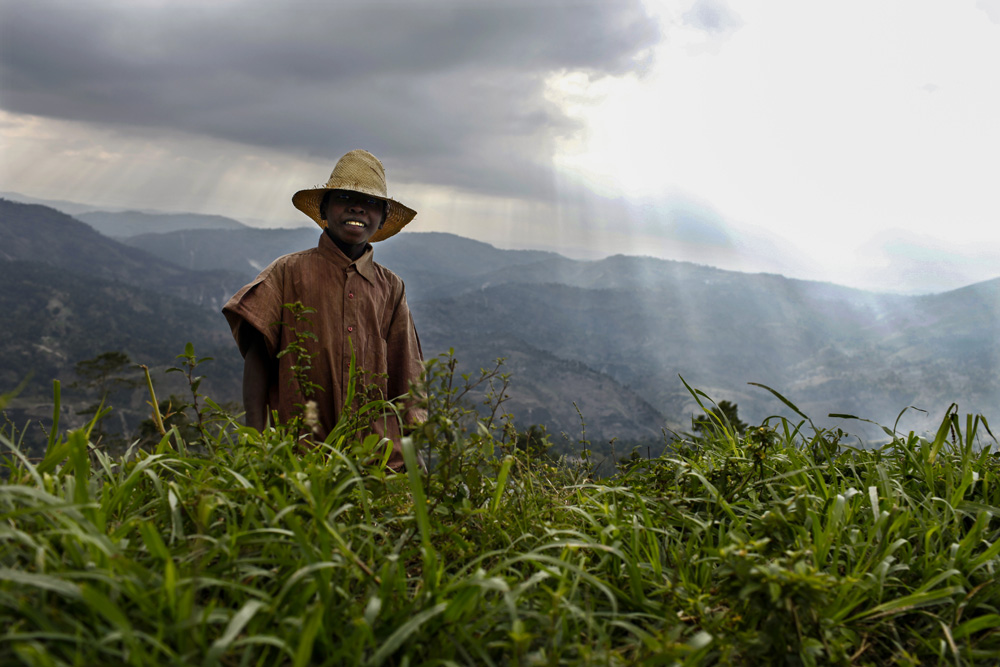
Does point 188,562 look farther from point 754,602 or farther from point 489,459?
point 754,602

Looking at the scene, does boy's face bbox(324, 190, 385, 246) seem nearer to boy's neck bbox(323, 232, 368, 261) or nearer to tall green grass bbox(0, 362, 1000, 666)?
boy's neck bbox(323, 232, 368, 261)

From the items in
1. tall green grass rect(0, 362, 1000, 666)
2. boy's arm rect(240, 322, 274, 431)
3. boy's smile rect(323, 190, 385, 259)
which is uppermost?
boy's smile rect(323, 190, 385, 259)

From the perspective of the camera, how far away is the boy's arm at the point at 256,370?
3666mm

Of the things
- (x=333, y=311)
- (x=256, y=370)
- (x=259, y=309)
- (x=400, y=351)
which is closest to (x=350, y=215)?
(x=333, y=311)

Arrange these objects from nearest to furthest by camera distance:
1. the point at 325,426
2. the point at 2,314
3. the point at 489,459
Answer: the point at 489,459 → the point at 325,426 → the point at 2,314

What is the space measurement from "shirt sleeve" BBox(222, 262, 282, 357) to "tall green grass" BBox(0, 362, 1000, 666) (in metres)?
1.31

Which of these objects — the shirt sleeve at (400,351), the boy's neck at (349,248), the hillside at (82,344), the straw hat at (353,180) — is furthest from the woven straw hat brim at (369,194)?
the hillside at (82,344)

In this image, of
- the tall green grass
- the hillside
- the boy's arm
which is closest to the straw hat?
the boy's arm

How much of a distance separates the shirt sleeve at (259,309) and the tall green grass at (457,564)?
1309mm

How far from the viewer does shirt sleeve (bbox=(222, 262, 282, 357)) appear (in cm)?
354

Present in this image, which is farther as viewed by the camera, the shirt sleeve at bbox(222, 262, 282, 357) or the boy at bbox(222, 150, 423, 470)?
the boy at bbox(222, 150, 423, 470)

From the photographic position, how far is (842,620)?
1.61 m

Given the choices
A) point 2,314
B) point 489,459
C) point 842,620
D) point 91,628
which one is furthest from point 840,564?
point 2,314

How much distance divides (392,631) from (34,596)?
0.74m
